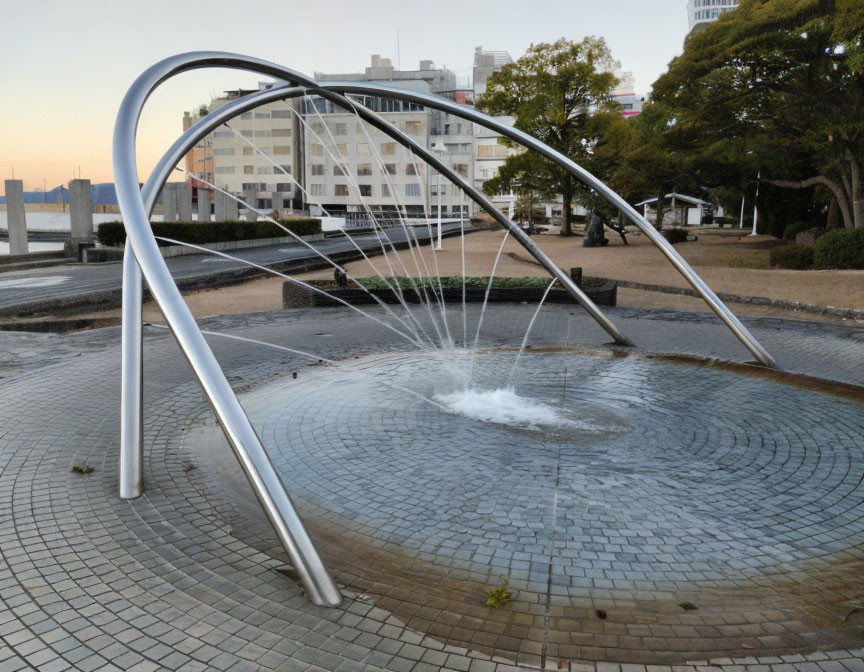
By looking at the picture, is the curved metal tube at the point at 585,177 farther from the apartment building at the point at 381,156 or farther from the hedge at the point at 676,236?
the apartment building at the point at 381,156

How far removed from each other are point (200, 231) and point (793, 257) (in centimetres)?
2563

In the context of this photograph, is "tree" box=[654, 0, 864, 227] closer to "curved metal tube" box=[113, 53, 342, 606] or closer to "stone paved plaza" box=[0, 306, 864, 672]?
"stone paved plaza" box=[0, 306, 864, 672]

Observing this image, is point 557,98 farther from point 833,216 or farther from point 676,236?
point 833,216

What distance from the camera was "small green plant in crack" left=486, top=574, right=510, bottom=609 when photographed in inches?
173

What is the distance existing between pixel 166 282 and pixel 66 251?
28.8m

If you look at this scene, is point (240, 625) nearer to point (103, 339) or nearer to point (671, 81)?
point (103, 339)

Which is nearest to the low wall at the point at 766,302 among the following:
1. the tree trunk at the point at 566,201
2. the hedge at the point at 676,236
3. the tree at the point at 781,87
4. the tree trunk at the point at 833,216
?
the tree at the point at 781,87

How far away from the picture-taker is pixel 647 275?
23.8m

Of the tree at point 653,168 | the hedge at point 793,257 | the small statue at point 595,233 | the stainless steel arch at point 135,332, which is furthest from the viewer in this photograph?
the small statue at point 595,233

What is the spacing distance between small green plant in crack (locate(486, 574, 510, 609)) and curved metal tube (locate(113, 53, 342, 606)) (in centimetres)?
91

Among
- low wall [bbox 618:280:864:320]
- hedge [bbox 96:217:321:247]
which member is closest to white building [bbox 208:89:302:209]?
hedge [bbox 96:217:321:247]

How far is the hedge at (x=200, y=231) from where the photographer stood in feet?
99.9

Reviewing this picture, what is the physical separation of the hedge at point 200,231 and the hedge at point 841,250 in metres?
25.7

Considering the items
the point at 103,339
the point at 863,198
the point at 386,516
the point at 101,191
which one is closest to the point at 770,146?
the point at 863,198
